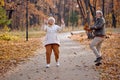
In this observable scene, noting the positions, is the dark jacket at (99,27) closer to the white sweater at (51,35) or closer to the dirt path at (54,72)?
the dirt path at (54,72)

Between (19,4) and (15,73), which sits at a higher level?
(19,4)

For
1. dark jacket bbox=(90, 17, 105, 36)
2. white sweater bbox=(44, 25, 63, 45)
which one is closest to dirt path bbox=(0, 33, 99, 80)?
white sweater bbox=(44, 25, 63, 45)

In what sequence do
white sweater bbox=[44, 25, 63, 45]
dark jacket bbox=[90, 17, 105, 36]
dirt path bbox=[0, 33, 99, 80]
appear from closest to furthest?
dirt path bbox=[0, 33, 99, 80], dark jacket bbox=[90, 17, 105, 36], white sweater bbox=[44, 25, 63, 45]

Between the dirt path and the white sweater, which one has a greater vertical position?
the white sweater

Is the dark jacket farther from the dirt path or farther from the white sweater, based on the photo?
the white sweater

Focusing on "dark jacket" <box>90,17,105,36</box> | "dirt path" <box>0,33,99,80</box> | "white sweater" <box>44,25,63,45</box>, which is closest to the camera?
"dirt path" <box>0,33,99,80</box>

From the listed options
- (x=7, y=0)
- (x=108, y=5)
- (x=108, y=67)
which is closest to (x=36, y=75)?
(x=108, y=67)

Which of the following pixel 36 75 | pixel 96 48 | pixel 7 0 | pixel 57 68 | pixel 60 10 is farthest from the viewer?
pixel 60 10

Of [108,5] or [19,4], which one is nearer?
[19,4]

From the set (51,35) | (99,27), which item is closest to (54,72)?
(51,35)

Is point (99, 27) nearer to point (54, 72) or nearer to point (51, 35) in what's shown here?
point (51, 35)

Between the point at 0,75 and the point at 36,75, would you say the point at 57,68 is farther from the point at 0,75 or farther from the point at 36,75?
the point at 0,75

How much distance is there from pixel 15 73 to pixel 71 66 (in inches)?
104

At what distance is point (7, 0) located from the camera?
4028 cm
